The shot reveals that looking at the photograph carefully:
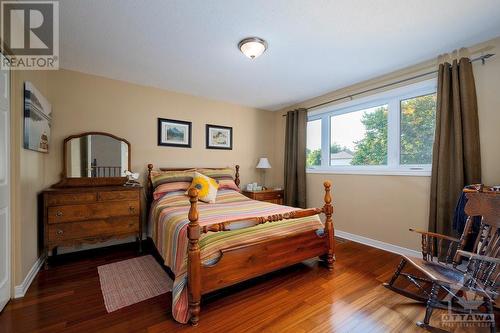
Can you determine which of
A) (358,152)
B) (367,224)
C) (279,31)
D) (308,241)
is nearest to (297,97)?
(358,152)

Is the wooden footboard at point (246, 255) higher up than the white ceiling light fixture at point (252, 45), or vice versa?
the white ceiling light fixture at point (252, 45)

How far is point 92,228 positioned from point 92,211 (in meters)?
0.20

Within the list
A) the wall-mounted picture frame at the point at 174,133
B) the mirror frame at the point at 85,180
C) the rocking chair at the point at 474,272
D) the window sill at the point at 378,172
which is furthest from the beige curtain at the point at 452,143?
the mirror frame at the point at 85,180

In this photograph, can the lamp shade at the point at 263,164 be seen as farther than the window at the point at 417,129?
Yes

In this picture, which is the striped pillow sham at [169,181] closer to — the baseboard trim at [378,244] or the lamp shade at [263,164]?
the lamp shade at [263,164]

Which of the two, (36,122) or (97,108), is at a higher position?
(97,108)

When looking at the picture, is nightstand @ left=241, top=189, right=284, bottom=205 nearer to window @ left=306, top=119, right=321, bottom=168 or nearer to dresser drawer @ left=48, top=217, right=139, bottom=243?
window @ left=306, top=119, right=321, bottom=168

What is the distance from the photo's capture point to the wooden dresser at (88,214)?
2.40 meters

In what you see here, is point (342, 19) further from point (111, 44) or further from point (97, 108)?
point (97, 108)

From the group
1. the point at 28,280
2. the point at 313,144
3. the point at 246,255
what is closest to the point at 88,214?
the point at 28,280

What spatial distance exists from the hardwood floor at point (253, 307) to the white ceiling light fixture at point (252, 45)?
2207 mm

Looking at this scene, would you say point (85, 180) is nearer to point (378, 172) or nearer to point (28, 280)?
point (28, 280)

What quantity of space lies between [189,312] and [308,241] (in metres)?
1.27

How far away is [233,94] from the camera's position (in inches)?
147
